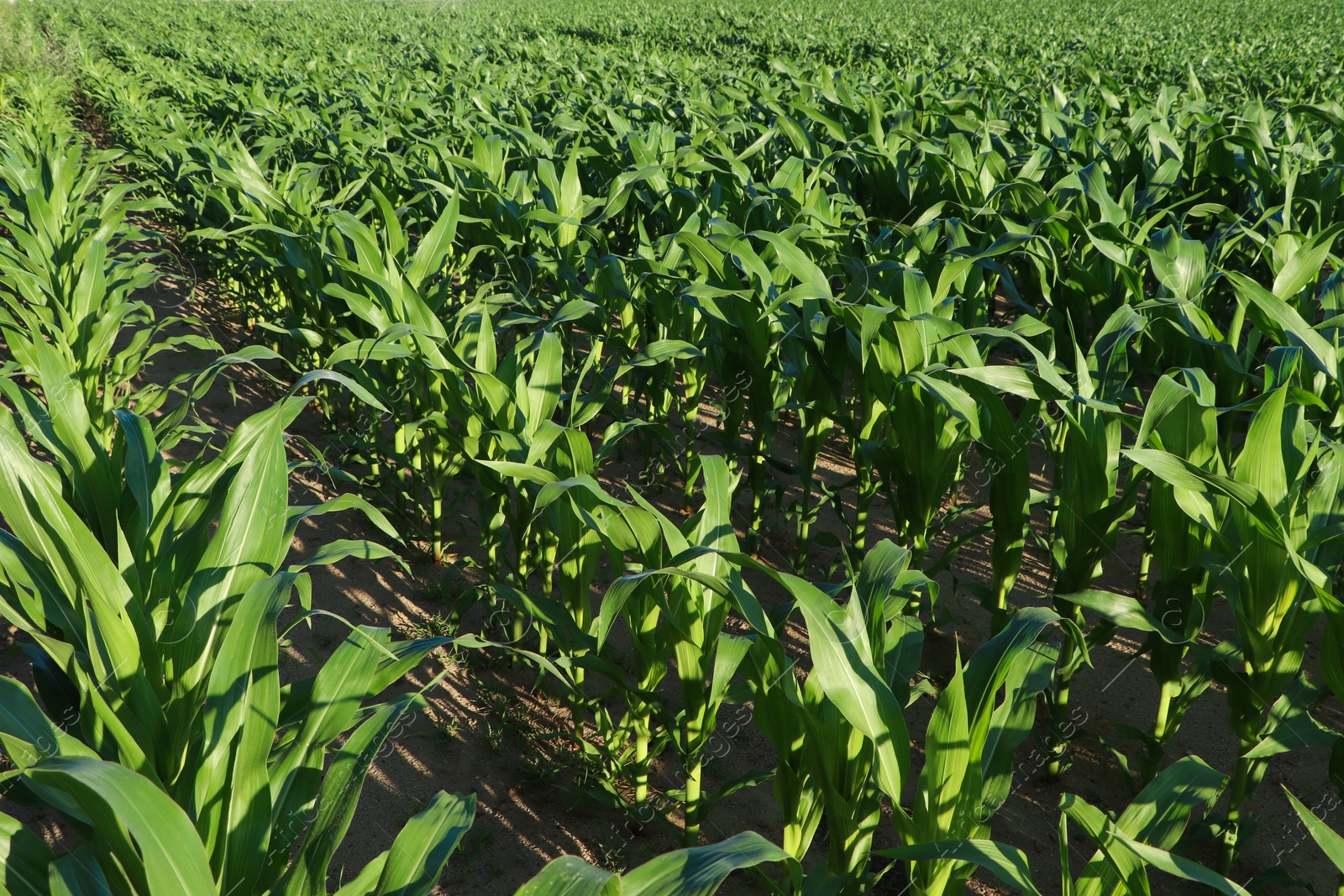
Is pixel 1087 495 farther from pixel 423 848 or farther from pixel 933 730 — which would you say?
pixel 423 848

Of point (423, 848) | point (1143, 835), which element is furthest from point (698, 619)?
point (1143, 835)

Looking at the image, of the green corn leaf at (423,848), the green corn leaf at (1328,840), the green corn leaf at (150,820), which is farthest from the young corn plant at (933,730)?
the green corn leaf at (150,820)

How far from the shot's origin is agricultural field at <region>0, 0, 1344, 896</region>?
1.28 metres

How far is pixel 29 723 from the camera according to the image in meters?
1.21

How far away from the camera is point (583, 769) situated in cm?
218

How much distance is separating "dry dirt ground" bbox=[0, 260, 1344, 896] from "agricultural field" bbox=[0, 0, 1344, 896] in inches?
0.4

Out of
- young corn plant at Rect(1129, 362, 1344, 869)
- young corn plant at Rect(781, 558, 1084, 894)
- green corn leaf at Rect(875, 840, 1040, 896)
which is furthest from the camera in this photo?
young corn plant at Rect(1129, 362, 1344, 869)

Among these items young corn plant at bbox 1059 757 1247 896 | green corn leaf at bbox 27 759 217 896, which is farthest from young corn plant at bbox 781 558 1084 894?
green corn leaf at bbox 27 759 217 896

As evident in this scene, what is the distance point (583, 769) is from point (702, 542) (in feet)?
2.64

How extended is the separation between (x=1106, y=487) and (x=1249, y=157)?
279 cm

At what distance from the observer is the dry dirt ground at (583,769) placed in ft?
6.38

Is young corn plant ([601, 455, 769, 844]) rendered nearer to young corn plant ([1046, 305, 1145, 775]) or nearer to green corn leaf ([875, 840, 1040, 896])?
green corn leaf ([875, 840, 1040, 896])

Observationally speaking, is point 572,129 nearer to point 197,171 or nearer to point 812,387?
point 197,171

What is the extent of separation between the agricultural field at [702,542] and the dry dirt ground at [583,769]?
0.04 feet
